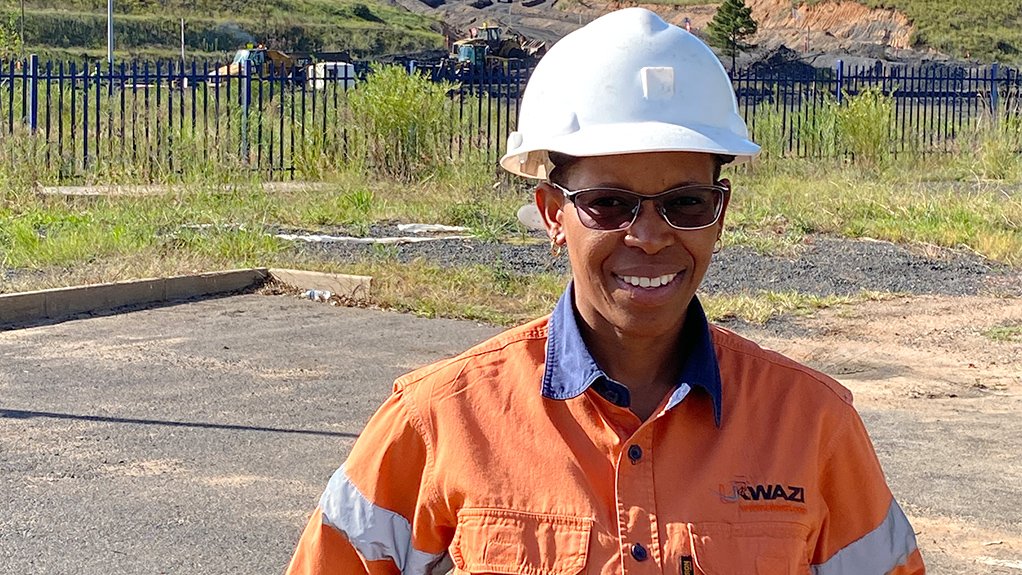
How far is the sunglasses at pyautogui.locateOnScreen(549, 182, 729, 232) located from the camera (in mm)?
2113

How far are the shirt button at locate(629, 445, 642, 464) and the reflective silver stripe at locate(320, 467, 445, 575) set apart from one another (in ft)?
1.07

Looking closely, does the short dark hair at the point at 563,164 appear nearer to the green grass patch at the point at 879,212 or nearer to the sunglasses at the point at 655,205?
the sunglasses at the point at 655,205

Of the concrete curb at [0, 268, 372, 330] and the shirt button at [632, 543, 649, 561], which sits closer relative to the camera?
the shirt button at [632, 543, 649, 561]

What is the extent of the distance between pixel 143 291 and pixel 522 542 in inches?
342

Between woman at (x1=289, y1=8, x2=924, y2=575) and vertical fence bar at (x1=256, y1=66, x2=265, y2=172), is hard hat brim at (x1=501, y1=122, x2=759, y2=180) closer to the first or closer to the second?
woman at (x1=289, y1=8, x2=924, y2=575)

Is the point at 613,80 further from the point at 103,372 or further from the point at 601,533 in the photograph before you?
the point at 103,372

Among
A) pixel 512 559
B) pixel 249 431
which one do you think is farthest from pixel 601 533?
pixel 249 431

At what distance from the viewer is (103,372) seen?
799cm

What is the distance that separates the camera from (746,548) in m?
1.99

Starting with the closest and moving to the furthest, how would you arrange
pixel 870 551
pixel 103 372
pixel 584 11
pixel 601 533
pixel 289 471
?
pixel 601 533, pixel 870 551, pixel 289 471, pixel 103 372, pixel 584 11

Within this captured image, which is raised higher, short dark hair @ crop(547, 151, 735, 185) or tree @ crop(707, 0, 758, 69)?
tree @ crop(707, 0, 758, 69)

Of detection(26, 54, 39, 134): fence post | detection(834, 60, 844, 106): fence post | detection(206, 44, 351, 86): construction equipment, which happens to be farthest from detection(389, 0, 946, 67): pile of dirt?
detection(26, 54, 39, 134): fence post

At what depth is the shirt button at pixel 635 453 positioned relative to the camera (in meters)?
1.99

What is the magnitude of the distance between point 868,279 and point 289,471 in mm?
7041
